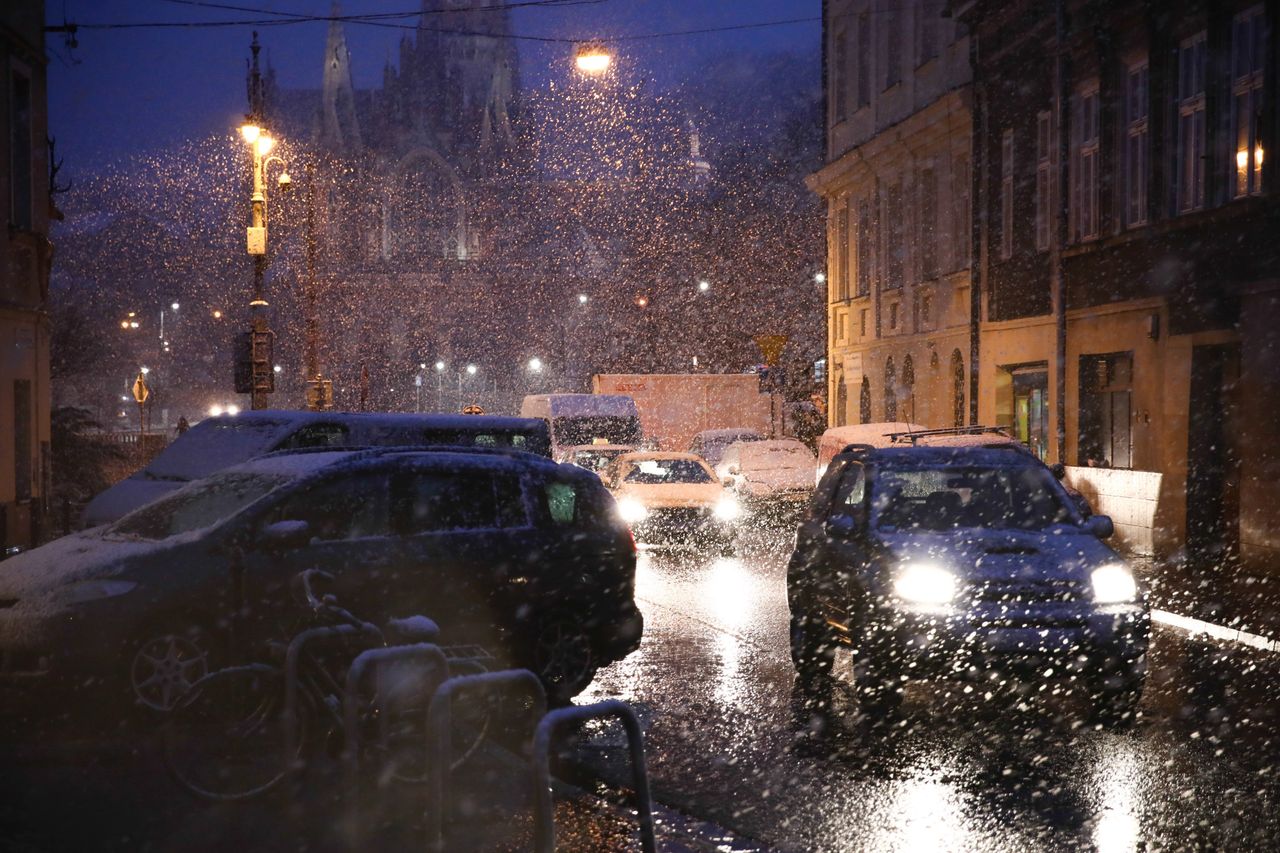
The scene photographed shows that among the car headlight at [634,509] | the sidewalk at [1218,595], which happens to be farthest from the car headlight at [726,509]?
the sidewalk at [1218,595]

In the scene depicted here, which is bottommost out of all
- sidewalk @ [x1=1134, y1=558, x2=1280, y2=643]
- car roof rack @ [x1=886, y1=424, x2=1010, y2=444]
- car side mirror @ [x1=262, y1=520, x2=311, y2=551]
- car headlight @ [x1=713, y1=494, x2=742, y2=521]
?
sidewalk @ [x1=1134, y1=558, x2=1280, y2=643]

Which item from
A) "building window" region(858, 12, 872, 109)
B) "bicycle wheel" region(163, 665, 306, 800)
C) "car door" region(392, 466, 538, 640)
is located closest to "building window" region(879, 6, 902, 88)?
"building window" region(858, 12, 872, 109)

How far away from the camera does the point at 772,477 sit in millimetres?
31359

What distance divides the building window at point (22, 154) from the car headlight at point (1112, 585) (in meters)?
20.7

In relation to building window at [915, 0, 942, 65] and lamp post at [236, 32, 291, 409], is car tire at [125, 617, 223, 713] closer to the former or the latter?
lamp post at [236, 32, 291, 409]

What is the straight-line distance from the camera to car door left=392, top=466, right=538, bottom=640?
30.6 feet

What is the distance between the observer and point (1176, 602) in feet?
51.6

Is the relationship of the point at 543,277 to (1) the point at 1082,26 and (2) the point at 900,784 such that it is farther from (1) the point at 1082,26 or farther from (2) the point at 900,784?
(2) the point at 900,784

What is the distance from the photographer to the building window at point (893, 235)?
41.5 metres

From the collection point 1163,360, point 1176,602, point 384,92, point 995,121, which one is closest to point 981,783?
point 1176,602

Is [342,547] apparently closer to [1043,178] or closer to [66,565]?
[66,565]

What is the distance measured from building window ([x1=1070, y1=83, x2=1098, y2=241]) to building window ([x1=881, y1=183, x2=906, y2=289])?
39.6 feet

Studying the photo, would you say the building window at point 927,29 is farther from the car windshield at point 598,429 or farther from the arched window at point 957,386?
the car windshield at point 598,429

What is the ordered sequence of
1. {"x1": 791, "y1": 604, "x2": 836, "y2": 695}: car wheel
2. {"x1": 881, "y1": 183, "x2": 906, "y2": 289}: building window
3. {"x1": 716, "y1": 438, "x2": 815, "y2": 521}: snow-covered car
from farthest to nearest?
{"x1": 881, "y1": 183, "x2": 906, "y2": 289}: building window
{"x1": 716, "y1": 438, "x2": 815, "y2": 521}: snow-covered car
{"x1": 791, "y1": 604, "x2": 836, "y2": 695}: car wheel
